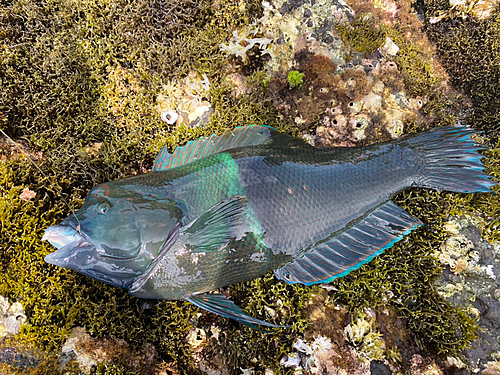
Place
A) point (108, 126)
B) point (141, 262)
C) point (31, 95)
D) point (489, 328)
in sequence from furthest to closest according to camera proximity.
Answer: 1. point (108, 126)
2. point (31, 95)
3. point (489, 328)
4. point (141, 262)

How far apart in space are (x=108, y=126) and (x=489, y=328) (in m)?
4.27

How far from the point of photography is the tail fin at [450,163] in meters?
2.65

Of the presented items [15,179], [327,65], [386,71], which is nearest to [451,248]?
[386,71]

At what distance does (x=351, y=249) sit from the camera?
8.27 ft

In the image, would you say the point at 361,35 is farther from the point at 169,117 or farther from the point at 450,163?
the point at 169,117

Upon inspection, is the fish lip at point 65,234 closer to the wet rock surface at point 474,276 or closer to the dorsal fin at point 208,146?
the dorsal fin at point 208,146

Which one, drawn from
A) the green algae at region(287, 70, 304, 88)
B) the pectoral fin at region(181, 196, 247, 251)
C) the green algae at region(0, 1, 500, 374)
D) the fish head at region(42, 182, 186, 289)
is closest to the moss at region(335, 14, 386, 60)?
the green algae at region(0, 1, 500, 374)

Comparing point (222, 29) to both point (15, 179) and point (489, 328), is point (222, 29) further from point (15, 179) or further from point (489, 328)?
point (489, 328)

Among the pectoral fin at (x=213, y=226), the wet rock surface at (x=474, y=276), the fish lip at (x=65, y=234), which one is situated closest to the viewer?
the fish lip at (x=65, y=234)

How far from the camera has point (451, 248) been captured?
2871mm

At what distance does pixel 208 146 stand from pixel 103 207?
1018 mm

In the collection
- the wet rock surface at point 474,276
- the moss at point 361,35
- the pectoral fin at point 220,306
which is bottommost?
the wet rock surface at point 474,276

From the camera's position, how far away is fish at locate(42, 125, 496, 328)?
2080mm

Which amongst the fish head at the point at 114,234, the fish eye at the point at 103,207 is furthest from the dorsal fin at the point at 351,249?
the fish eye at the point at 103,207
